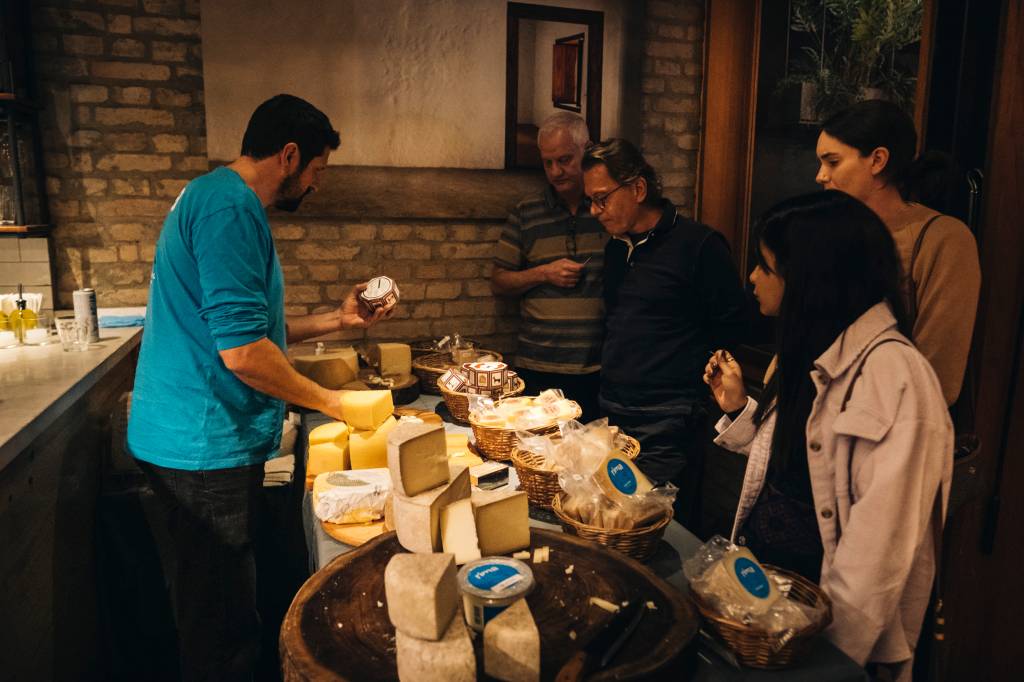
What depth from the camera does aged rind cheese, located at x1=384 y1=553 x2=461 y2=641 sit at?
117 centimetres

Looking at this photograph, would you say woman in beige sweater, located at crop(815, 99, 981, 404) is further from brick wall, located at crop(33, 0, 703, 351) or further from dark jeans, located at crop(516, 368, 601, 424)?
brick wall, located at crop(33, 0, 703, 351)

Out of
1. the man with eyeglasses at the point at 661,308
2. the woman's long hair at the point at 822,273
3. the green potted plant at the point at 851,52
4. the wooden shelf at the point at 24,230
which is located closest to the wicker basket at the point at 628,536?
the woman's long hair at the point at 822,273

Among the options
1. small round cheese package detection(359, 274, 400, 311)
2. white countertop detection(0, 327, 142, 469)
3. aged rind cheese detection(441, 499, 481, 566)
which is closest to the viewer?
aged rind cheese detection(441, 499, 481, 566)

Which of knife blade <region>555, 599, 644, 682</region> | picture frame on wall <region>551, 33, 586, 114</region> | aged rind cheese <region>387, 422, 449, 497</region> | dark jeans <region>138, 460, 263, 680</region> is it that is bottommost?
Result: dark jeans <region>138, 460, 263, 680</region>

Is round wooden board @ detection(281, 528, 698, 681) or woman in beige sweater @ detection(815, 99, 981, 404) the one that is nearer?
round wooden board @ detection(281, 528, 698, 681)

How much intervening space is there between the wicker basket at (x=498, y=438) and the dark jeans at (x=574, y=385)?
1.17 m

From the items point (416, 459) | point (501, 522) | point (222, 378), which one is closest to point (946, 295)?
point (501, 522)

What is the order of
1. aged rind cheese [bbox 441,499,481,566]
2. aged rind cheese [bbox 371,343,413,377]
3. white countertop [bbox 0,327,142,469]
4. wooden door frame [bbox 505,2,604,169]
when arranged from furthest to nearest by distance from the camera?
wooden door frame [bbox 505,2,604,169] → aged rind cheese [bbox 371,343,413,377] → white countertop [bbox 0,327,142,469] → aged rind cheese [bbox 441,499,481,566]

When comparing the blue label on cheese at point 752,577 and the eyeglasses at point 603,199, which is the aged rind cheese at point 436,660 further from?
the eyeglasses at point 603,199

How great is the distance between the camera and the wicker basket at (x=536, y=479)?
1.91 meters

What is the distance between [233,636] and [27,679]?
62 centimetres

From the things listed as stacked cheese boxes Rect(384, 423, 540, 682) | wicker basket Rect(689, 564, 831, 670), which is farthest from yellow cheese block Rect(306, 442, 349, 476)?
wicker basket Rect(689, 564, 831, 670)

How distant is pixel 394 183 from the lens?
3.94m

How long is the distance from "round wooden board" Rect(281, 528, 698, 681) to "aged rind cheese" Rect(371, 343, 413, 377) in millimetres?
1609
